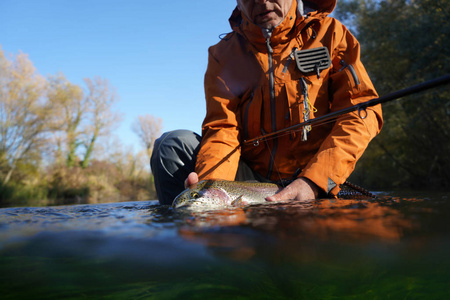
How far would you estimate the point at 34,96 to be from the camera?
23109 mm

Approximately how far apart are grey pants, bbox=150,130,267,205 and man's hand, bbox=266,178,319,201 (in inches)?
42.2

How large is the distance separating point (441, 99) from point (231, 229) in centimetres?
1332

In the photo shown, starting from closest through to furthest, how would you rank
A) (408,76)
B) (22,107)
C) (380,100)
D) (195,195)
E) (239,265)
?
(239,265), (380,100), (195,195), (408,76), (22,107)

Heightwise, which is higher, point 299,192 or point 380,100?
point 380,100

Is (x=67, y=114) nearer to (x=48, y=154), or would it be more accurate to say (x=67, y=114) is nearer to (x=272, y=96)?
(x=48, y=154)

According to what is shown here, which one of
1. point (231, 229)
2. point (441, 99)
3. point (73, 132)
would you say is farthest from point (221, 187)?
point (73, 132)

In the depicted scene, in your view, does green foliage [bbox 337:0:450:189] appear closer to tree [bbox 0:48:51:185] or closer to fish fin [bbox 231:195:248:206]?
fish fin [bbox 231:195:248:206]

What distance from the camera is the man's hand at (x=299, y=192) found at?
220 cm

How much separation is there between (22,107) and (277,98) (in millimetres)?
25126

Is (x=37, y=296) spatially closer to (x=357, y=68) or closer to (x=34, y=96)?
(x=357, y=68)

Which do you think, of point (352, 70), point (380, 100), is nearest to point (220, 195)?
point (380, 100)

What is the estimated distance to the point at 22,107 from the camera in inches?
896

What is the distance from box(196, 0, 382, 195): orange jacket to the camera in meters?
2.84

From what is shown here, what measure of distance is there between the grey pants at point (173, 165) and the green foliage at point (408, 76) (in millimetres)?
10296
